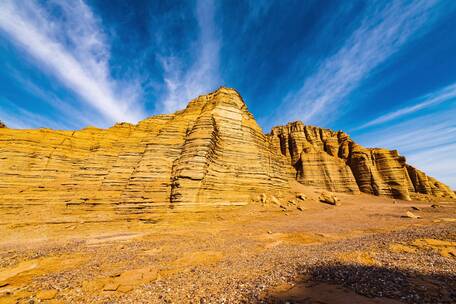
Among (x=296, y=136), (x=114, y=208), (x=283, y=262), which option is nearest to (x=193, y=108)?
(x=114, y=208)

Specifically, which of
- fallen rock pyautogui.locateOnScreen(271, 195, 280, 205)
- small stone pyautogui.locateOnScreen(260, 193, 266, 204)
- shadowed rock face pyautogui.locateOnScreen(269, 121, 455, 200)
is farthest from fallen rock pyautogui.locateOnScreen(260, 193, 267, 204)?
shadowed rock face pyautogui.locateOnScreen(269, 121, 455, 200)

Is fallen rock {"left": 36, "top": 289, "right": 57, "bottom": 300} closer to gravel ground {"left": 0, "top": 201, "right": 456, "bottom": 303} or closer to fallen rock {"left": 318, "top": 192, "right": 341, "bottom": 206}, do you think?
gravel ground {"left": 0, "top": 201, "right": 456, "bottom": 303}

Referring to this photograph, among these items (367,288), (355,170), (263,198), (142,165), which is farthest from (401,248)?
(355,170)

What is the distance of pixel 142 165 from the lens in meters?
27.4

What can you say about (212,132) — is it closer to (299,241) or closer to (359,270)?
(299,241)

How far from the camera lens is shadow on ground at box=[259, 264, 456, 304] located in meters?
4.98

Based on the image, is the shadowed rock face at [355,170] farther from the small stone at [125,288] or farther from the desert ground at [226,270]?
the small stone at [125,288]

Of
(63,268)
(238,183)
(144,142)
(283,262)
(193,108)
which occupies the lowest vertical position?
(63,268)

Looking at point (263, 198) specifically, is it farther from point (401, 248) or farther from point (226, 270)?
point (226, 270)

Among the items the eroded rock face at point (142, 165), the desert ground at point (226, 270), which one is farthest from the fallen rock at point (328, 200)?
the desert ground at point (226, 270)

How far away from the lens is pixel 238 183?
28.2 meters

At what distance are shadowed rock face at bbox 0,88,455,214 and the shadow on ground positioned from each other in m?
18.5

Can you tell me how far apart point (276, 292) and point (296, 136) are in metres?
71.2

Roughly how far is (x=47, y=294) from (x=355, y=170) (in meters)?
68.9
